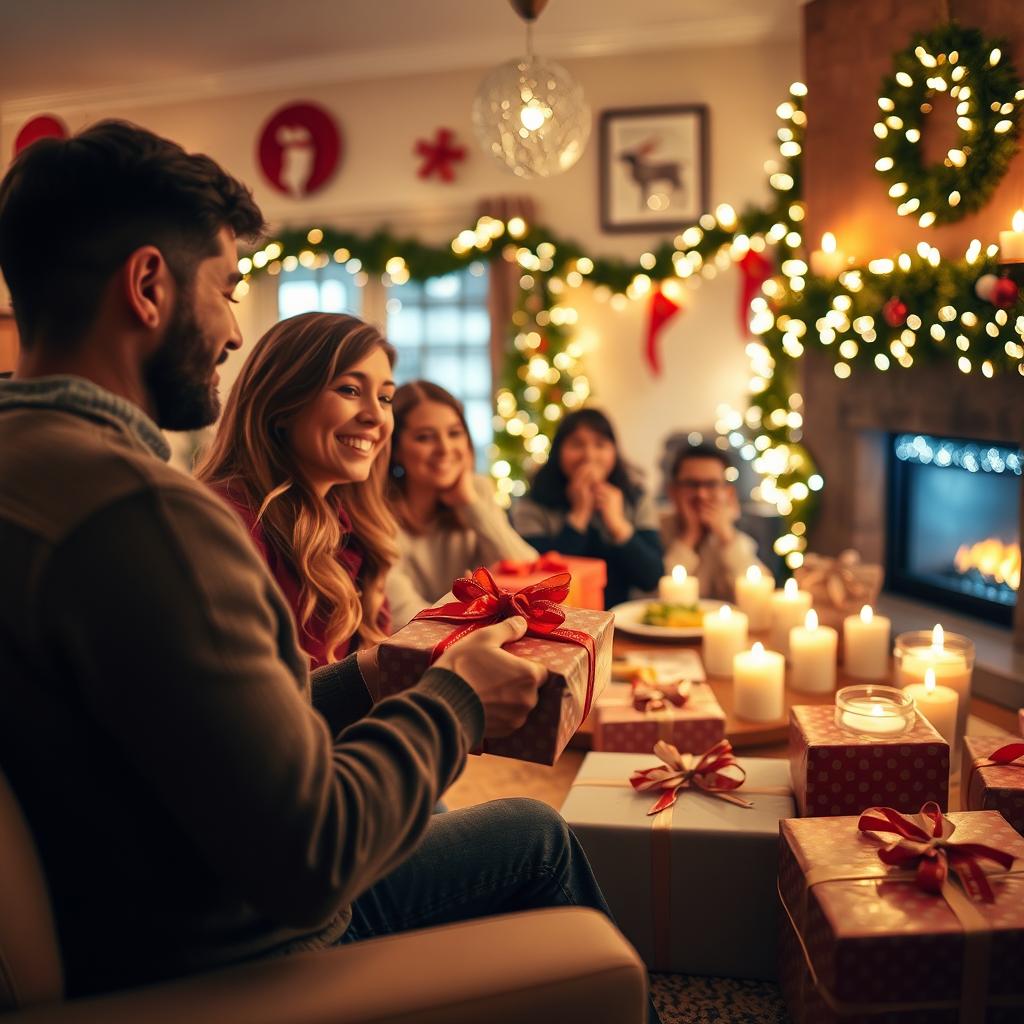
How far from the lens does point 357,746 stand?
3.01 ft

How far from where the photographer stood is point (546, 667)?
1.16 metres

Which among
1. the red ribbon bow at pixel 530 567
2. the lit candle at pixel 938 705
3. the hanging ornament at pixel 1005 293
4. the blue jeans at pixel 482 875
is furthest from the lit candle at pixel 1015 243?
the blue jeans at pixel 482 875

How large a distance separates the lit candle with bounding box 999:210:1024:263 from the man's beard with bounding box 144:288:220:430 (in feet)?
7.52

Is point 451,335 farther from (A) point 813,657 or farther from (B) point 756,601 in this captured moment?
(A) point 813,657

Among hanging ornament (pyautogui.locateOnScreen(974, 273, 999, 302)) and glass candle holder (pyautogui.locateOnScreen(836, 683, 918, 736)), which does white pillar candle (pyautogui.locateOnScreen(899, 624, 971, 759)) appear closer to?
glass candle holder (pyautogui.locateOnScreen(836, 683, 918, 736))

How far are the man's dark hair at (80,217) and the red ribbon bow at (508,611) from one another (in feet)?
1.80

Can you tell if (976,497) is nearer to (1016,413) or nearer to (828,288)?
(1016,413)

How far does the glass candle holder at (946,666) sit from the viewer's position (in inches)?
80.7

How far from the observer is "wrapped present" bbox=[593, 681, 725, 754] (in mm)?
1978

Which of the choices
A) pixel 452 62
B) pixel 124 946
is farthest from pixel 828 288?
pixel 124 946

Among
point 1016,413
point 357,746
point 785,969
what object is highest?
point 1016,413

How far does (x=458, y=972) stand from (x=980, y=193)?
2.93 meters

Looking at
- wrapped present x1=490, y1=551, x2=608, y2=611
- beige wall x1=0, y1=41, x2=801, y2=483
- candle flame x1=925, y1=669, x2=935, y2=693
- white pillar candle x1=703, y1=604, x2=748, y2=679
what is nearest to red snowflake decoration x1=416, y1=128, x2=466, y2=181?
beige wall x1=0, y1=41, x2=801, y2=483

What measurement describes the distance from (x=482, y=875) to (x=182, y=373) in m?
0.71
